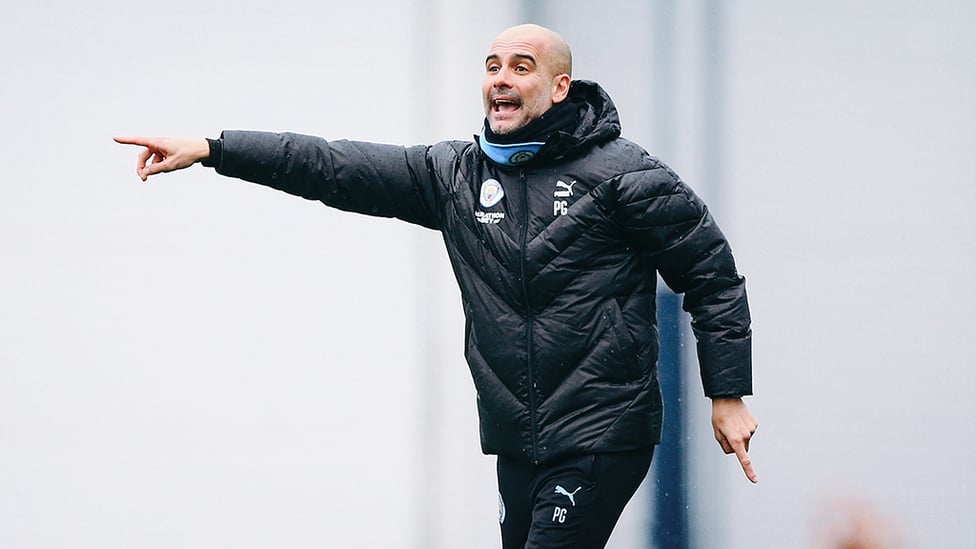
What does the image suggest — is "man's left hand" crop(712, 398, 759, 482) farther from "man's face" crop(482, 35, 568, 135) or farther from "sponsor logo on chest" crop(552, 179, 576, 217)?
"man's face" crop(482, 35, 568, 135)

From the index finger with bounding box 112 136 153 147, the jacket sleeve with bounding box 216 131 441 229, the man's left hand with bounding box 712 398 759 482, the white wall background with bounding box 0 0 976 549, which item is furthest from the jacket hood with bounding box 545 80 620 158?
the white wall background with bounding box 0 0 976 549

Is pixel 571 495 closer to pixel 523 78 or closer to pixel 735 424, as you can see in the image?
pixel 735 424

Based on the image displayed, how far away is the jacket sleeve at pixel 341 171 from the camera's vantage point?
13.1 feet

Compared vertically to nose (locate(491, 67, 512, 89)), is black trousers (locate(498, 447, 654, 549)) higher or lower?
lower

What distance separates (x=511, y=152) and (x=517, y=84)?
168 mm

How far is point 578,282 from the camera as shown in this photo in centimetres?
386

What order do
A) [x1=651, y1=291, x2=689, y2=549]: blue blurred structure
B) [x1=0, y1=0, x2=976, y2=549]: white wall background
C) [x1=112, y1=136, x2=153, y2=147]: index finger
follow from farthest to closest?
[x1=651, y1=291, x2=689, y2=549]: blue blurred structure < [x1=0, y1=0, x2=976, y2=549]: white wall background < [x1=112, y1=136, x2=153, y2=147]: index finger

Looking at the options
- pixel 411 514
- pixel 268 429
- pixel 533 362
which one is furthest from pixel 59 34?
pixel 533 362

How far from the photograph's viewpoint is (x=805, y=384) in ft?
17.4

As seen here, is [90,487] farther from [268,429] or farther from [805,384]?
[805,384]

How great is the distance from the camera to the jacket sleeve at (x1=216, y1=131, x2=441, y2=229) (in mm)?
3982

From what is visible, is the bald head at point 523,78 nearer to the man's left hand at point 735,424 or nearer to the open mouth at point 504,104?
the open mouth at point 504,104

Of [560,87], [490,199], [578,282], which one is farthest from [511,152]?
[578,282]

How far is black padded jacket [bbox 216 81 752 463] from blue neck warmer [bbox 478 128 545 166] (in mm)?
28
